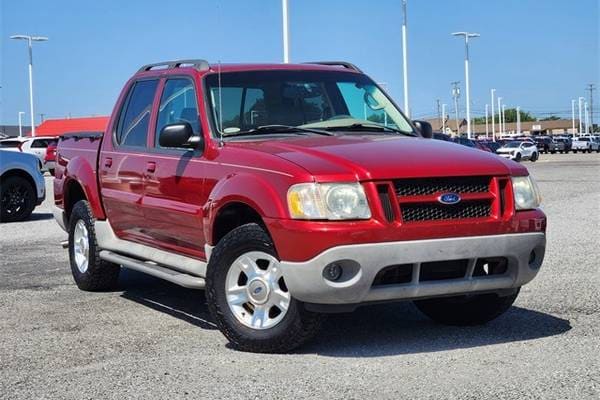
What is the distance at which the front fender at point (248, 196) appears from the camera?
527 cm

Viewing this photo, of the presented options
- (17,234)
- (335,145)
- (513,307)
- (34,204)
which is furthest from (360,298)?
(34,204)

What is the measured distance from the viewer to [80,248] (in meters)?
8.23

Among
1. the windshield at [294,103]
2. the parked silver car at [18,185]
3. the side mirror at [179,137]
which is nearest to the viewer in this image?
the side mirror at [179,137]

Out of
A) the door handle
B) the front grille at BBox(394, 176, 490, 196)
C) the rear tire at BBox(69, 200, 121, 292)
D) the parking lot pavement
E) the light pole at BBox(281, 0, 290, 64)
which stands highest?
the light pole at BBox(281, 0, 290, 64)

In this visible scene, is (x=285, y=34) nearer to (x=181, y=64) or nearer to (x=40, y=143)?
(x=181, y=64)

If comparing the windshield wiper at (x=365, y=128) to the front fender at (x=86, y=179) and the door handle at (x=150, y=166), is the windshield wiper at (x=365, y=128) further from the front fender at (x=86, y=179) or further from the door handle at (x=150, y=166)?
the front fender at (x=86, y=179)

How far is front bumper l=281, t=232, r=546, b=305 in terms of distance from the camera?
5066mm

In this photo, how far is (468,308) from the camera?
20.4ft

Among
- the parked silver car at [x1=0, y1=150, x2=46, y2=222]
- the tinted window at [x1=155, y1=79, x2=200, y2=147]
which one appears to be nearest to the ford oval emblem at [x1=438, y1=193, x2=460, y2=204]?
the tinted window at [x1=155, y1=79, x2=200, y2=147]

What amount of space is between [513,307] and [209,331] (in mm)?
2382

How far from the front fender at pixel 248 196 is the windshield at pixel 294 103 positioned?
66 centimetres

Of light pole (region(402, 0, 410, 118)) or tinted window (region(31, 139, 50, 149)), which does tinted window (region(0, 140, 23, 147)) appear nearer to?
tinted window (region(31, 139, 50, 149))

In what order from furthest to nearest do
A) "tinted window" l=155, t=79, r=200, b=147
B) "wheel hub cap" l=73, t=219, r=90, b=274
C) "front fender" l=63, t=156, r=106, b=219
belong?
"wheel hub cap" l=73, t=219, r=90, b=274 → "front fender" l=63, t=156, r=106, b=219 → "tinted window" l=155, t=79, r=200, b=147

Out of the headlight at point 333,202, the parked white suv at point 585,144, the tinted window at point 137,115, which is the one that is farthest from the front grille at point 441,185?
the parked white suv at point 585,144
